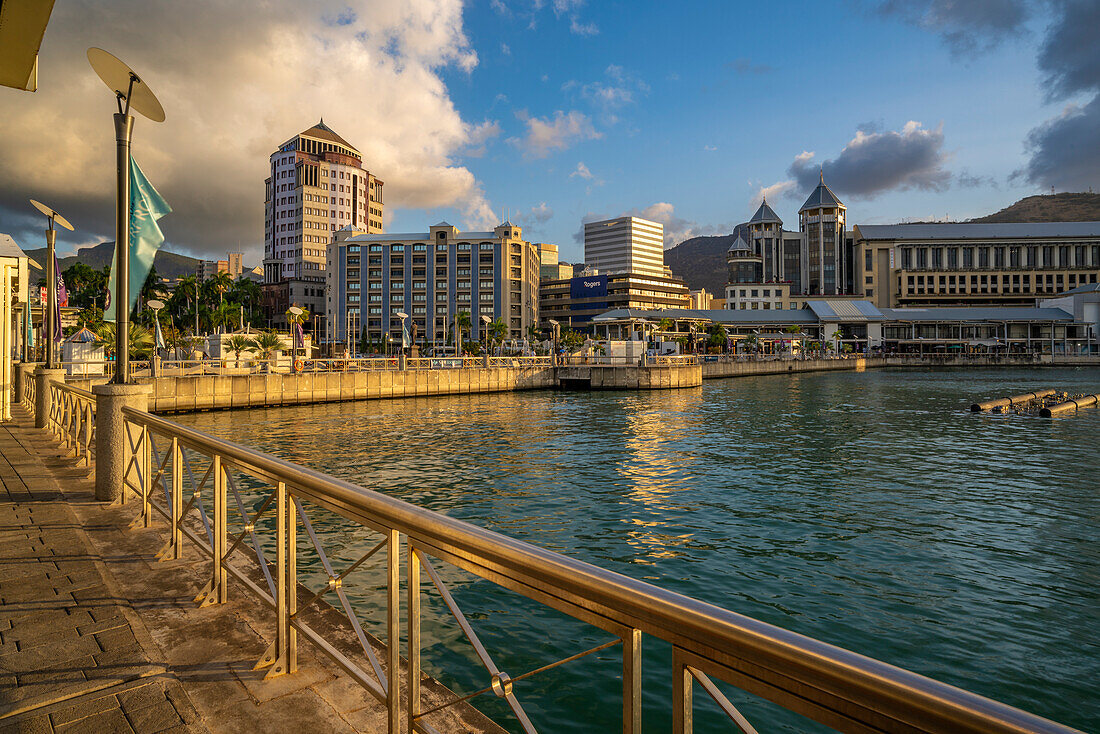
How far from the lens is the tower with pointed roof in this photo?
5492 inches

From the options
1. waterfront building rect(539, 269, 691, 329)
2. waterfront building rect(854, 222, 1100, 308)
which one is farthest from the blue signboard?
waterfront building rect(854, 222, 1100, 308)

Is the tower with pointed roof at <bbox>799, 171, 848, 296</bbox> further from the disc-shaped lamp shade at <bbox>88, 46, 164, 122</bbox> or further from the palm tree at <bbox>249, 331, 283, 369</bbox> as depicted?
the disc-shaped lamp shade at <bbox>88, 46, 164, 122</bbox>

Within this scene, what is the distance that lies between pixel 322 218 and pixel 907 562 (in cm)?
16185

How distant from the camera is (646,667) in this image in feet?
23.5

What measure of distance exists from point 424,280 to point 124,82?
413 feet

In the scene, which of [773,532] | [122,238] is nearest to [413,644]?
[122,238]

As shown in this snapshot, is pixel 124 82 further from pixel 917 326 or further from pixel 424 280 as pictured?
pixel 424 280

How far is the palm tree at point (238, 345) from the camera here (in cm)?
4895

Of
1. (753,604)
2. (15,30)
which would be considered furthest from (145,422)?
(753,604)

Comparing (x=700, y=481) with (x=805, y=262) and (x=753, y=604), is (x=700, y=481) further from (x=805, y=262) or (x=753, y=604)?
(x=805, y=262)

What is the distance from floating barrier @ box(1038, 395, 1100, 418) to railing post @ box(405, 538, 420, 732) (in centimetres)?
3963

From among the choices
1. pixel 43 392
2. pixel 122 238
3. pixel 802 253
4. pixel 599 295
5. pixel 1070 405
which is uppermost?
pixel 802 253

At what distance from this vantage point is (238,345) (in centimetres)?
4944

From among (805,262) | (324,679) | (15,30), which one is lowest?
Answer: (324,679)
